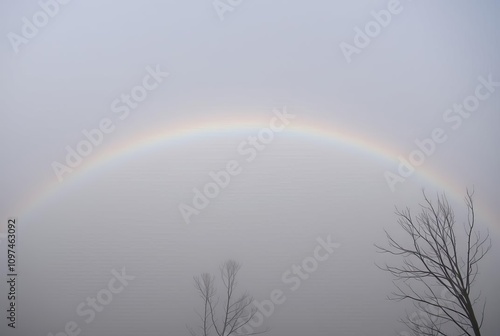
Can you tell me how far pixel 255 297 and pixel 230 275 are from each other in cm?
101

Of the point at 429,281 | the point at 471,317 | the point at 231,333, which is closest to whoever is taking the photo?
the point at 471,317

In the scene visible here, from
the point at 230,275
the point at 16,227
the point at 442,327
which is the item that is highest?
the point at 16,227

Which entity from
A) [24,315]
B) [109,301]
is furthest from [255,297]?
[24,315]

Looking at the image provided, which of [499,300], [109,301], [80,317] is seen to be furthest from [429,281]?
[80,317]

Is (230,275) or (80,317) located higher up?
(230,275)

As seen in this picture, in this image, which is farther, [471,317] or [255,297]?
[255,297]

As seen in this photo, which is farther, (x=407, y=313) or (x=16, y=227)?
(x=16, y=227)

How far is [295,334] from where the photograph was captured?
11281mm

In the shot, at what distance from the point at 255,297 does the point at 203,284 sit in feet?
5.46

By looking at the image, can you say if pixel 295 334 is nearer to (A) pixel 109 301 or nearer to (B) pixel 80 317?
(A) pixel 109 301

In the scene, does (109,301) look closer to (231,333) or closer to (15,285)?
(15,285)

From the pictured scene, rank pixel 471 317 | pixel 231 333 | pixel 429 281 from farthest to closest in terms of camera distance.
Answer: pixel 429 281
pixel 231 333
pixel 471 317

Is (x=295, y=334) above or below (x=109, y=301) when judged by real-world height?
below

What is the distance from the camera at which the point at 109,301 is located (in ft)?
38.0
